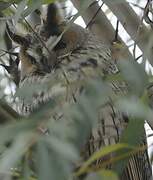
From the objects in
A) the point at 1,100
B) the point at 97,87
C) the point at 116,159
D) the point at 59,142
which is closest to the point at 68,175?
the point at 59,142

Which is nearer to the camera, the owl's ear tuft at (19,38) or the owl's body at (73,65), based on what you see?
the owl's body at (73,65)

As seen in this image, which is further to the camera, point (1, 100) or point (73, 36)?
→ point (73, 36)

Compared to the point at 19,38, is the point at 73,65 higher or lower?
lower

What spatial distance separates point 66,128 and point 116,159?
25cm

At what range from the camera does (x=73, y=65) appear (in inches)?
85.3

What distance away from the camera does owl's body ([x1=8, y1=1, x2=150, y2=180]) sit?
1981 millimetres

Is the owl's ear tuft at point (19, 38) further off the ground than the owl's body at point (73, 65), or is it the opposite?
the owl's ear tuft at point (19, 38)

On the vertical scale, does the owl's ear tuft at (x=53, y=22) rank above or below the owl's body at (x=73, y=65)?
above

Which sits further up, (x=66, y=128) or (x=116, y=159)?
(x=66, y=128)

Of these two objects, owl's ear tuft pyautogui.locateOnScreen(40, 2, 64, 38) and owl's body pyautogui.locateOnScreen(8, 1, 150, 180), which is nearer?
owl's body pyautogui.locateOnScreen(8, 1, 150, 180)

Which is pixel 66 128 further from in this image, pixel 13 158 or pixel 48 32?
pixel 48 32

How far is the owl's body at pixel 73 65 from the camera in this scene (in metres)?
1.98

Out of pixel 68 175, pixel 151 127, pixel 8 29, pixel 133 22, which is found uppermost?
pixel 68 175

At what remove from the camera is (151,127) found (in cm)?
190
